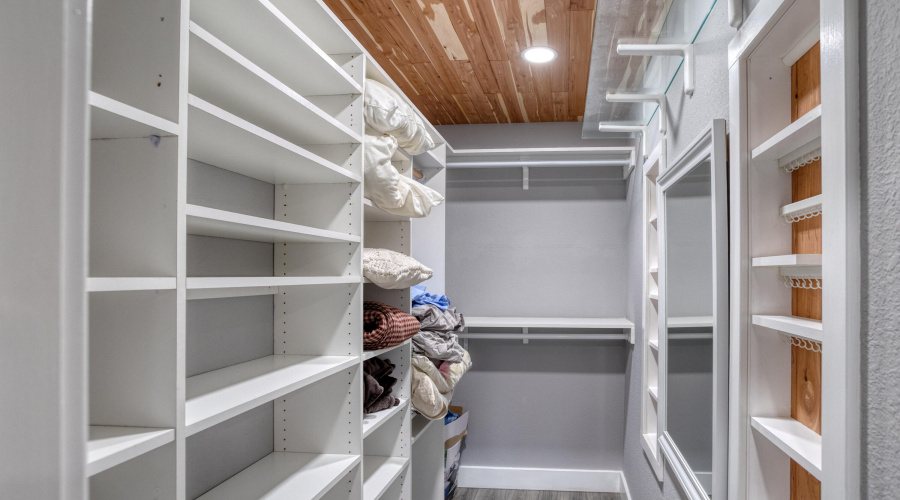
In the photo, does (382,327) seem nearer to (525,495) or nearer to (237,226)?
(237,226)

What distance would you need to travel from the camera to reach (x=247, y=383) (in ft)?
4.32

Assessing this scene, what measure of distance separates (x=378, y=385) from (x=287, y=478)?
0.50 meters

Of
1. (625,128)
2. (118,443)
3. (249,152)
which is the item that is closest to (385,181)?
(249,152)

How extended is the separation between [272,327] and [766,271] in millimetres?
1338

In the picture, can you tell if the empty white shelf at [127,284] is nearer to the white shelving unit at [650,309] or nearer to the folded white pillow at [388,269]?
the folded white pillow at [388,269]

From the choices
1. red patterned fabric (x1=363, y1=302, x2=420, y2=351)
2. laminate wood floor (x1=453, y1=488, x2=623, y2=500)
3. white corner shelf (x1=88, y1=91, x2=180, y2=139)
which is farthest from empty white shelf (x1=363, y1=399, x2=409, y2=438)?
laminate wood floor (x1=453, y1=488, x2=623, y2=500)

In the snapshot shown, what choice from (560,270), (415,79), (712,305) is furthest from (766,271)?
(560,270)

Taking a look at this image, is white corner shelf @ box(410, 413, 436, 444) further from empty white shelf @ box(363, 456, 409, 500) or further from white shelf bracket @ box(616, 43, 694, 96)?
white shelf bracket @ box(616, 43, 694, 96)

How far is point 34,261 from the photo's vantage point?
1.22 ft

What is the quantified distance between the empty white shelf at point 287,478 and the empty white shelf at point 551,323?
1.79 metres

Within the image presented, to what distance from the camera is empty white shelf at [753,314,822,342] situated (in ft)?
2.74

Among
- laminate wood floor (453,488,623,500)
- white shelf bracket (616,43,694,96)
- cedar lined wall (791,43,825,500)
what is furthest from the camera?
laminate wood floor (453,488,623,500)

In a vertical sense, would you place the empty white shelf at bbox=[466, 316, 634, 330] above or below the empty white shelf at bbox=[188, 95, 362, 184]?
below

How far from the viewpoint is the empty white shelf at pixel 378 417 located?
177 centimetres
